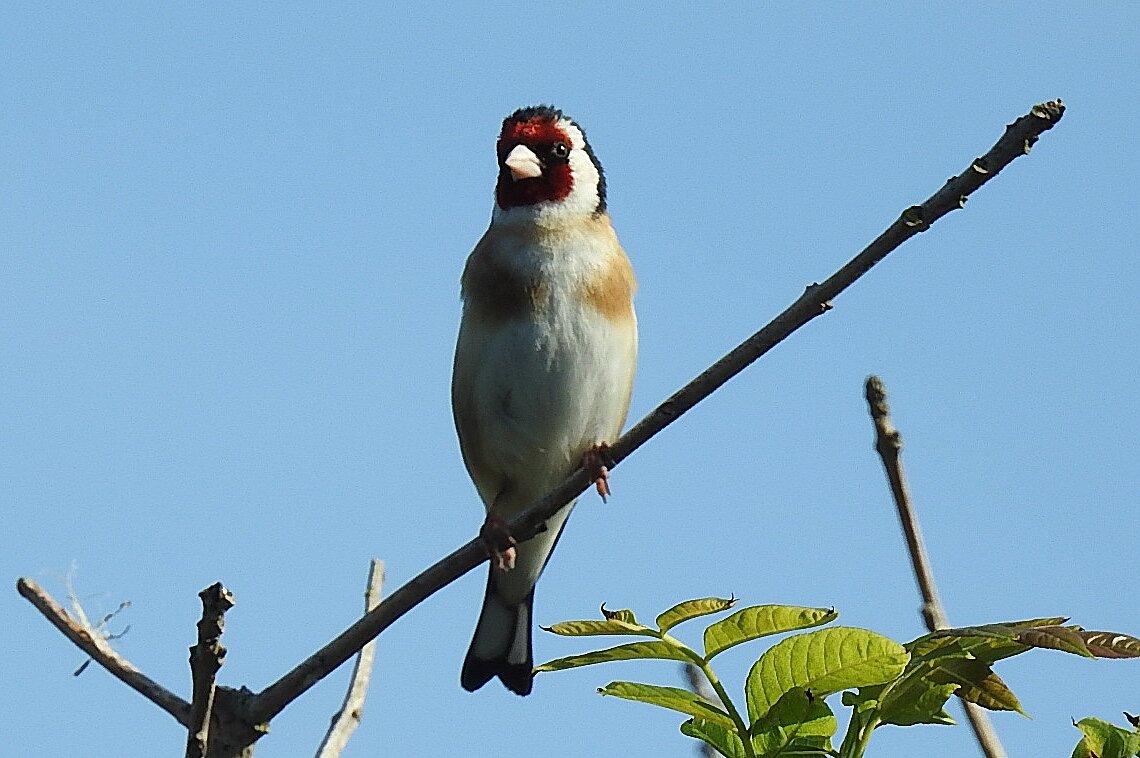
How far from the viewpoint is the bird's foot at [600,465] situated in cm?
291

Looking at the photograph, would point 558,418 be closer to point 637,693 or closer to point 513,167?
point 513,167

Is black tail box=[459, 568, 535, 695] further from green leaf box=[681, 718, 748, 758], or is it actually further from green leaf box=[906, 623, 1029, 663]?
green leaf box=[906, 623, 1029, 663]

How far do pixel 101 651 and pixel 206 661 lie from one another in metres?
0.38

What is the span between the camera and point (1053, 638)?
1551 mm

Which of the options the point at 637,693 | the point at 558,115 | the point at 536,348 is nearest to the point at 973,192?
the point at 637,693

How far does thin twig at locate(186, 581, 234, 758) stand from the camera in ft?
6.12

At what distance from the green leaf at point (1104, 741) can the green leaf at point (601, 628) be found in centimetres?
49

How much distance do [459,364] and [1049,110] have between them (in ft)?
8.52

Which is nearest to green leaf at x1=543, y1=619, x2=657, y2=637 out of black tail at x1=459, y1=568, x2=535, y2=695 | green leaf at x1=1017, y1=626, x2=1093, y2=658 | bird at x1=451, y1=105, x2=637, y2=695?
green leaf at x1=1017, y1=626, x2=1093, y2=658

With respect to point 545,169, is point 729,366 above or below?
below

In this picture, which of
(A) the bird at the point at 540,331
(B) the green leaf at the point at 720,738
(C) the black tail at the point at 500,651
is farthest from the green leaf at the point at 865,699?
(C) the black tail at the point at 500,651

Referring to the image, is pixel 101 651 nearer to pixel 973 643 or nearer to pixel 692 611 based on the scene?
pixel 692 611

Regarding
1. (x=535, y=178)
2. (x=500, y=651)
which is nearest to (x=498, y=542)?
(x=535, y=178)

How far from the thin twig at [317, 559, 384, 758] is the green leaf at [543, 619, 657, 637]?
0.81m
